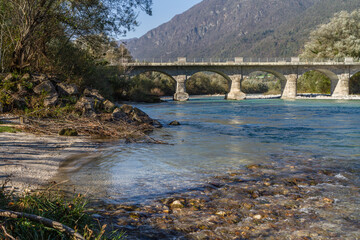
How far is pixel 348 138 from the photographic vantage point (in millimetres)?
12750

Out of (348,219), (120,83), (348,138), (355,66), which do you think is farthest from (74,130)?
(355,66)

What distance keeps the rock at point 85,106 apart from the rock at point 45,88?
1065 millimetres

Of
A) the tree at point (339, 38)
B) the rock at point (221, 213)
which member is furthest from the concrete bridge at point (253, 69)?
the rock at point (221, 213)

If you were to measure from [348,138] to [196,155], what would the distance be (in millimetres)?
7295

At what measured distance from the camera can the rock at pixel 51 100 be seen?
11695 mm

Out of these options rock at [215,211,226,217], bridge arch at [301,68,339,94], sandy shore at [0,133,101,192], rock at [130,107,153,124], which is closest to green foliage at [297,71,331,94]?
bridge arch at [301,68,339,94]

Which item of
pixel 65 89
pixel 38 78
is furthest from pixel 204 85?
pixel 38 78

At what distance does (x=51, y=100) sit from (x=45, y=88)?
70cm

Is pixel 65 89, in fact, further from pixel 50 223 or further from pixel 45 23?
pixel 50 223

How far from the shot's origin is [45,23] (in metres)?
13.3

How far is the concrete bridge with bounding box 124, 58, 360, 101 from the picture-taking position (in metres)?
51.7

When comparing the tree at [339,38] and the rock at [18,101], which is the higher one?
the tree at [339,38]

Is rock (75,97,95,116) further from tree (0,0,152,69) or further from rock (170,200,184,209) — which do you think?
rock (170,200,184,209)

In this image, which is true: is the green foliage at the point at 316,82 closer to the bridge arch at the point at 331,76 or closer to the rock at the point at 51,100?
the bridge arch at the point at 331,76
